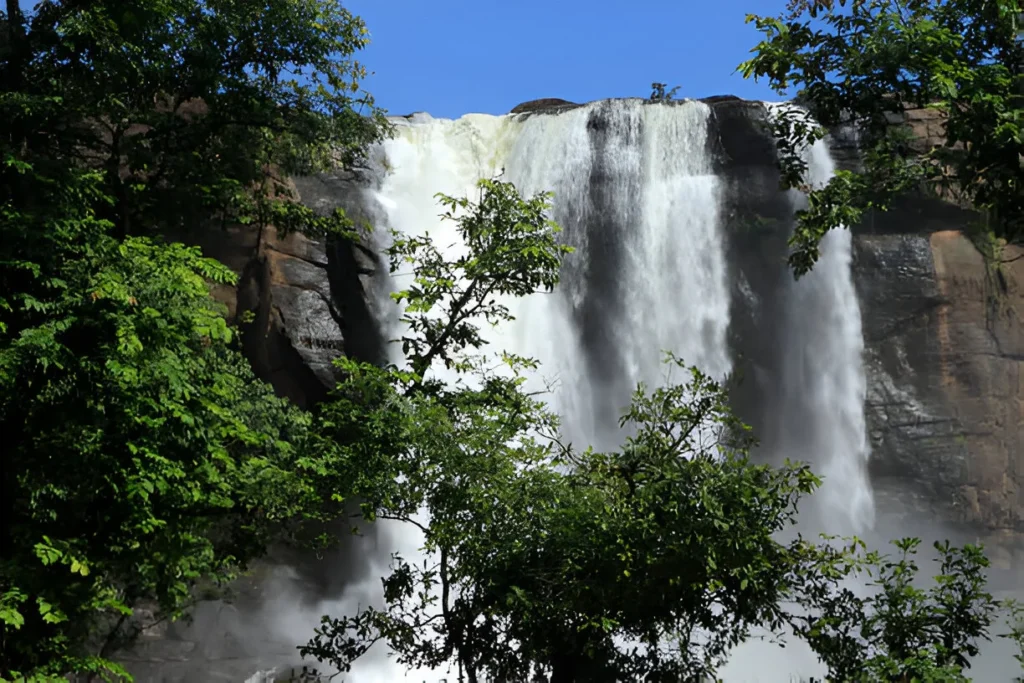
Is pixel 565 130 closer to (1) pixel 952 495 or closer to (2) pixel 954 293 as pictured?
(2) pixel 954 293

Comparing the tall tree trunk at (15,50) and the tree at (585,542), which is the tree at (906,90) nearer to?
the tree at (585,542)

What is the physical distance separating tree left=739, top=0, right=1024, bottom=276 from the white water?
15.4m

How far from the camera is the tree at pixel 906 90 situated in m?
10.6

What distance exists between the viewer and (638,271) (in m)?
28.3

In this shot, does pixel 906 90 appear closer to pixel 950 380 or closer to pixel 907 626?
pixel 907 626

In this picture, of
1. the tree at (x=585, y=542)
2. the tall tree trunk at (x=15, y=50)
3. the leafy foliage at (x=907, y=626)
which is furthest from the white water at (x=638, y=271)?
the leafy foliage at (x=907, y=626)

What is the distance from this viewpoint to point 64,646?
11234 millimetres

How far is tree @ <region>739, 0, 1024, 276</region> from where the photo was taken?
10.6 m

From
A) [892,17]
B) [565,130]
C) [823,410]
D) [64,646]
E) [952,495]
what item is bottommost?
[64,646]

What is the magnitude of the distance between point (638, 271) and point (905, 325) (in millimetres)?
6940

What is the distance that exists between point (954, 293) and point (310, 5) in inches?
697

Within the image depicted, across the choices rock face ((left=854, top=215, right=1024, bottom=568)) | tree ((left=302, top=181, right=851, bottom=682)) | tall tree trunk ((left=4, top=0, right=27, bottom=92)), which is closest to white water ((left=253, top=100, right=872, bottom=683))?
rock face ((left=854, top=215, right=1024, bottom=568))

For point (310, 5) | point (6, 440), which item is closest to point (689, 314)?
point (310, 5)

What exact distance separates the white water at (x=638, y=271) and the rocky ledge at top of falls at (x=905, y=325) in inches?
20.4
